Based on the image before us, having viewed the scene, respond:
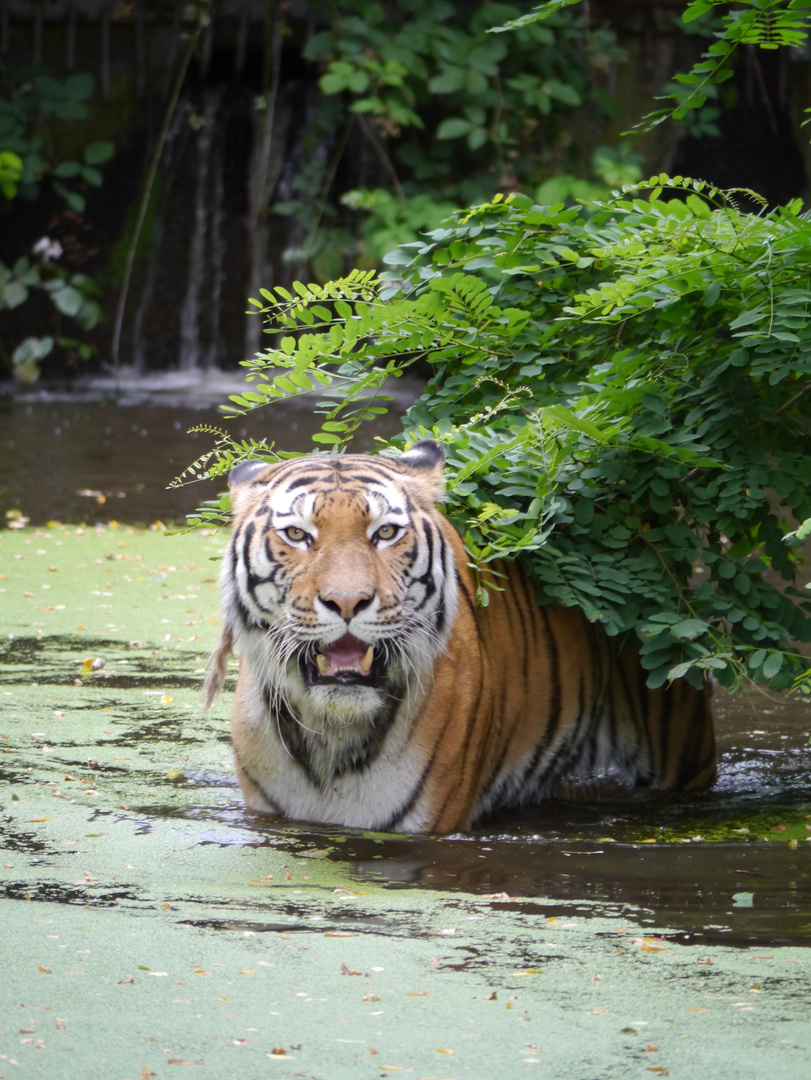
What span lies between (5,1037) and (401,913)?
0.89m

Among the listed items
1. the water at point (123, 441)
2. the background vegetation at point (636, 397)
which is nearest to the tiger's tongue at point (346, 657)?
the background vegetation at point (636, 397)

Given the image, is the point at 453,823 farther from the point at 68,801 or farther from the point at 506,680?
the point at 68,801

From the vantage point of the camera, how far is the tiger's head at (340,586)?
10.3 feet

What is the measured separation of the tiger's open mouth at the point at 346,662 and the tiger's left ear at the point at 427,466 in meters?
0.48

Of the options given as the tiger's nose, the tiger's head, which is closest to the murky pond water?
the tiger's head

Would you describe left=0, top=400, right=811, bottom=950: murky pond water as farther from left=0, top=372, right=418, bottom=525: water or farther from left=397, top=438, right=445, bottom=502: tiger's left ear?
left=0, top=372, right=418, bottom=525: water

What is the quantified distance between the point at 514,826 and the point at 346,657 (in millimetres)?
716

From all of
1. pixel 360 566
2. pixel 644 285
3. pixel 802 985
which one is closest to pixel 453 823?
pixel 360 566

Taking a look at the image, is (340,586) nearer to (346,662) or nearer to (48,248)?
(346,662)

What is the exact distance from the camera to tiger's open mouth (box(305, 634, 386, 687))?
3170 millimetres

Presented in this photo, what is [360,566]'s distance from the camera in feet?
10.3

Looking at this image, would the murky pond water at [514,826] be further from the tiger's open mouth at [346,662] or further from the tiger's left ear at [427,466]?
the tiger's left ear at [427,466]

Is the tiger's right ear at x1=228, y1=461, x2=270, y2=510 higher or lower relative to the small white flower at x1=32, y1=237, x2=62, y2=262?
lower

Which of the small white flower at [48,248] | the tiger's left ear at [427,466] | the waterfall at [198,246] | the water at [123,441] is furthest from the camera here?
the waterfall at [198,246]
